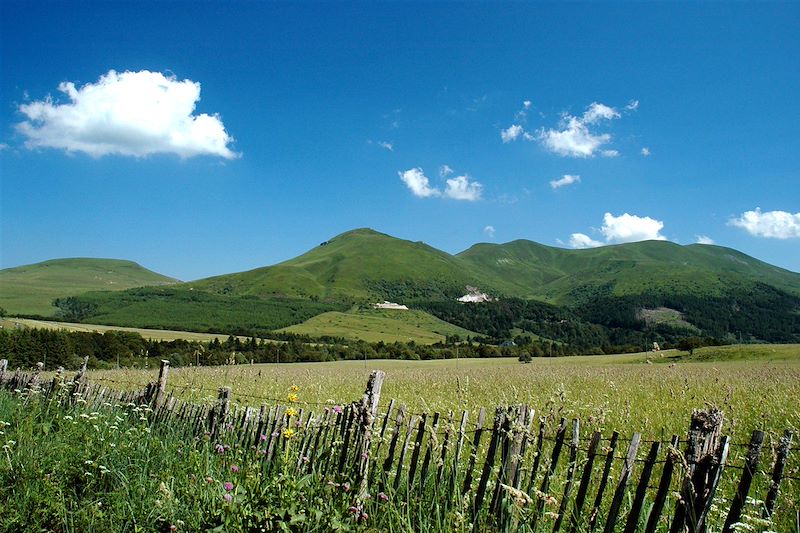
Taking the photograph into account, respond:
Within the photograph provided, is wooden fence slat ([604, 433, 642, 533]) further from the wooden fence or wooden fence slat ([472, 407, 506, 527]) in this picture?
wooden fence slat ([472, 407, 506, 527])

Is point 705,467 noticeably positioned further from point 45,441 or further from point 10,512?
point 45,441

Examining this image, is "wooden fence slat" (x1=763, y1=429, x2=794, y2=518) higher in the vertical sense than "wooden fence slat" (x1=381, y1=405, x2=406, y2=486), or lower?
higher

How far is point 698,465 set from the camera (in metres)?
3.29

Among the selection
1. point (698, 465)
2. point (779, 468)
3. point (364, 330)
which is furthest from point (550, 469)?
point (364, 330)

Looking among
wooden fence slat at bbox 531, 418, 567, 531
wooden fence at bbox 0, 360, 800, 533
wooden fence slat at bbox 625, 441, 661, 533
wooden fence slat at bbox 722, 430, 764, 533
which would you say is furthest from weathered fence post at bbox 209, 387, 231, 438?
wooden fence slat at bbox 722, 430, 764, 533

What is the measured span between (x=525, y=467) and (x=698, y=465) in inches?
70.4

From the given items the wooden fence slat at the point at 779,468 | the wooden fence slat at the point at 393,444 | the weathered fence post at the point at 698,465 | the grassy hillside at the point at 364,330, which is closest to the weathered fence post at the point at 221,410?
the wooden fence slat at the point at 393,444

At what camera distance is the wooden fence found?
331 cm

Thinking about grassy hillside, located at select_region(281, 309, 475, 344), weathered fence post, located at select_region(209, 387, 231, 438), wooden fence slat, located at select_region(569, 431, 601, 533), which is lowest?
grassy hillside, located at select_region(281, 309, 475, 344)

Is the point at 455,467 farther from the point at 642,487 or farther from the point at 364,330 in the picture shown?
the point at 364,330

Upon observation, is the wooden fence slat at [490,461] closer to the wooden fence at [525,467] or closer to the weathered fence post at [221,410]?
the wooden fence at [525,467]

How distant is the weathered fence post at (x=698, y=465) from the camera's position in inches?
129

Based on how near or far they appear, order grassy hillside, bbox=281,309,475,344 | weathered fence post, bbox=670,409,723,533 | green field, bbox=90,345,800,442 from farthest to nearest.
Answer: grassy hillside, bbox=281,309,475,344, green field, bbox=90,345,800,442, weathered fence post, bbox=670,409,723,533

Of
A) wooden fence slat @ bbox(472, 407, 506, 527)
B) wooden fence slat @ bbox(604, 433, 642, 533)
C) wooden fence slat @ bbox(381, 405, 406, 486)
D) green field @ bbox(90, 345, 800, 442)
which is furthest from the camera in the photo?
green field @ bbox(90, 345, 800, 442)
